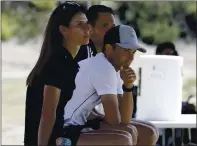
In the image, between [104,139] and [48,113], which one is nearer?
[104,139]

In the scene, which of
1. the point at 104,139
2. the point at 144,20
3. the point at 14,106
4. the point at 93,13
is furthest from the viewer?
the point at 144,20

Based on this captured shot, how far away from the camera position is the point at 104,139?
2191 millimetres

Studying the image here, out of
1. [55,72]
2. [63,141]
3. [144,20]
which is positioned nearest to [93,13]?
A: [55,72]

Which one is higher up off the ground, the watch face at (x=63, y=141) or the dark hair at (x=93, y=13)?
the dark hair at (x=93, y=13)

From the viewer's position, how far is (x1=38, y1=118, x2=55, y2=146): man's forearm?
7.68 feet

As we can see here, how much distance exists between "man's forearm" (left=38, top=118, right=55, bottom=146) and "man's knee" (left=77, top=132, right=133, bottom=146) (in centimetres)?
19

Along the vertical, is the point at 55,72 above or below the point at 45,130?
above

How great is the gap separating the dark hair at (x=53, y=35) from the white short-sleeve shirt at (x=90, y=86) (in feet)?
0.49

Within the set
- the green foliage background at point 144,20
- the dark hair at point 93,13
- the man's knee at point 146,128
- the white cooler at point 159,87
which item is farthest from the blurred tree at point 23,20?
the man's knee at point 146,128

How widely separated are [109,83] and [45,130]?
0.39m

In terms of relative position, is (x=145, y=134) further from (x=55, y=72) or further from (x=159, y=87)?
(x=159, y=87)

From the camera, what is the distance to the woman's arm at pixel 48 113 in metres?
2.30

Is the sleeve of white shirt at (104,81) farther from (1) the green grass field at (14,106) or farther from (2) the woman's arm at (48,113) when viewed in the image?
(1) the green grass field at (14,106)

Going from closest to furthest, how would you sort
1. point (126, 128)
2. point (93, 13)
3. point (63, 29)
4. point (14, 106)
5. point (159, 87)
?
point (126, 128)
point (63, 29)
point (93, 13)
point (159, 87)
point (14, 106)
